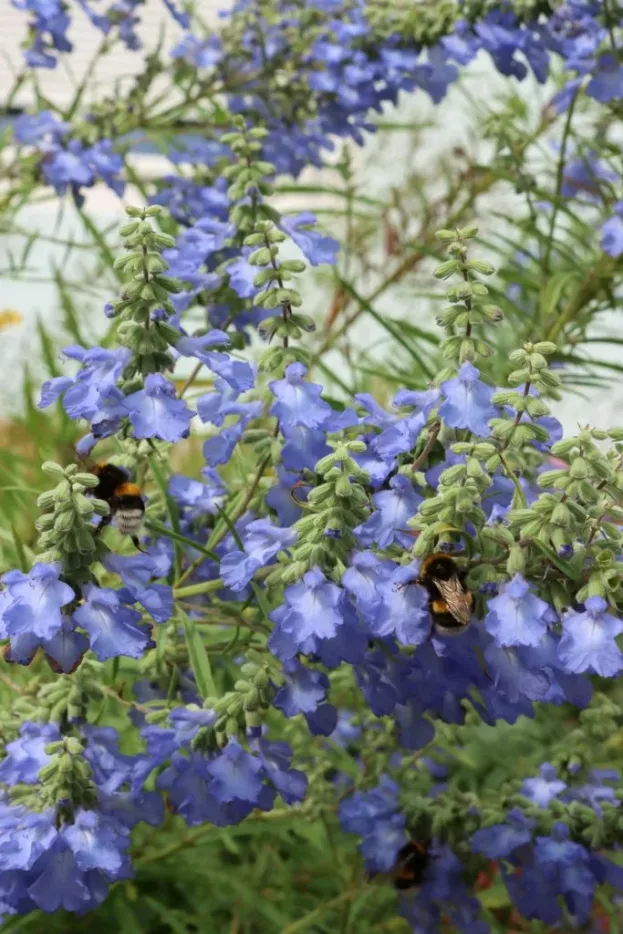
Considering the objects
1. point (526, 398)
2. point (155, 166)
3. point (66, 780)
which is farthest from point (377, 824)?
point (155, 166)

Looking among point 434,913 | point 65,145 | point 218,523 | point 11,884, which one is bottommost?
point 434,913

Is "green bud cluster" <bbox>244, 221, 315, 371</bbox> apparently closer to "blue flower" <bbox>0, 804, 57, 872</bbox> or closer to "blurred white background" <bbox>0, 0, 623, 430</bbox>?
"blue flower" <bbox>0, 804, 57, 872</bbox>

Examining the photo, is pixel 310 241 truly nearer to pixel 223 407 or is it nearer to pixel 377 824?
pixel 223 407

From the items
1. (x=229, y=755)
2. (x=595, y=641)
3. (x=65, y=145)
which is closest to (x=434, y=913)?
(x=229, y=755)

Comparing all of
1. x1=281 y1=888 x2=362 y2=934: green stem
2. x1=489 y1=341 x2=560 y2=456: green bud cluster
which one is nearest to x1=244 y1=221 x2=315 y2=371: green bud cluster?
x1=489 y1=341 x2=560 y2=456: green bud cluster

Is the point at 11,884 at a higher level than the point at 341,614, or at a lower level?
lower

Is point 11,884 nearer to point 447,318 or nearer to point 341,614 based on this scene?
point 341,614

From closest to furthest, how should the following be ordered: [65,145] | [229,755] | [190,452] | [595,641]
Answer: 1. [595,641]
2. [229,755]
3. [65,145]
4. [190,452]
